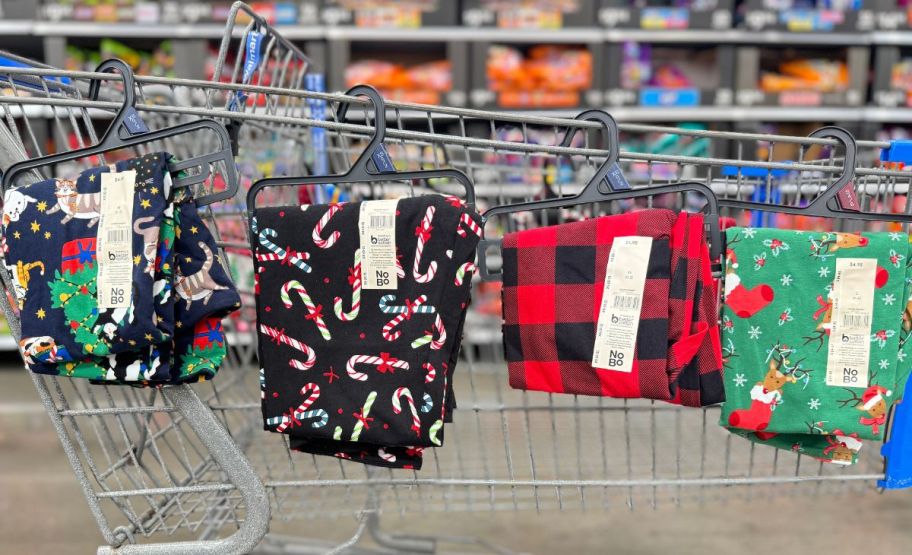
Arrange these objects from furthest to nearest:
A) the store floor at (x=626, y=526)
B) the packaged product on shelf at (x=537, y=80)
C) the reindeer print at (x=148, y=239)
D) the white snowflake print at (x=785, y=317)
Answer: the packaged product on shelf at (x=537, y=80)
the store floor at (x=626, y=526)
the white snowflake print at (x=785, y=317)
the reindeer print at (x=148, y=239)

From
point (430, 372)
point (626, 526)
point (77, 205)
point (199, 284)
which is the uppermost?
point (77, 205)

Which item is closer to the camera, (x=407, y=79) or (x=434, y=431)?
(x=434, y=431)

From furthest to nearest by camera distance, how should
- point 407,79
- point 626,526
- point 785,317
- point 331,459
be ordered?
point 407,79 < point 626,526 < point 331,459 < point 785,317

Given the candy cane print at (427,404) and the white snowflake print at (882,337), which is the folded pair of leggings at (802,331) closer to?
the white snowflake print at (882,337)

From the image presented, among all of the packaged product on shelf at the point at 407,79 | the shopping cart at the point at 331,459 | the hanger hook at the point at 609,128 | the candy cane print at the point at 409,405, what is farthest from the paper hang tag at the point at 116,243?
the packaged product on shelf at the point at 407,79

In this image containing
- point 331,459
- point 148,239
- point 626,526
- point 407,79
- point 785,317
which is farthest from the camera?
point 407,79

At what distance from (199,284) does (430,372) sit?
0.32m

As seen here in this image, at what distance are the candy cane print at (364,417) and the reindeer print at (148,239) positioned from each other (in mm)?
306

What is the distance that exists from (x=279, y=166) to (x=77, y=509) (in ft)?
3.62

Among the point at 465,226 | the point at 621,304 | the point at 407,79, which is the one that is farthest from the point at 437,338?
the point at 407,79

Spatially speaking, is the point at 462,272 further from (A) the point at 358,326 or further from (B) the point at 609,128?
(B) the point at 609,128

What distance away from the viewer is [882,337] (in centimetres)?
94

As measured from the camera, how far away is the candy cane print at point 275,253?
3.02 feet

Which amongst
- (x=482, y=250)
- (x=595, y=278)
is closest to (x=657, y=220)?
(x=595, y=278)
